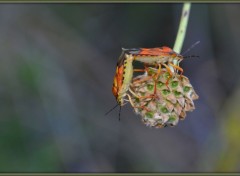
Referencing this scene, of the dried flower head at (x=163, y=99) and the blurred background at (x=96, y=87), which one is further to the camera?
the blurred background at (x=96, y=87)

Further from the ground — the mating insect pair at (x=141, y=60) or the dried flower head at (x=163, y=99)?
the mating insect pair at (x=141, y=60)

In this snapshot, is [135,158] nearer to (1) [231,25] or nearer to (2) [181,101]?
(1) [231,25]

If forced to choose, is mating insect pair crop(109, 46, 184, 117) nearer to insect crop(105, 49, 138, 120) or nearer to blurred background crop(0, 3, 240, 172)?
insect crop(105, 49, 138, 120)

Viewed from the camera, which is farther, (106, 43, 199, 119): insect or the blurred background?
the blurred background

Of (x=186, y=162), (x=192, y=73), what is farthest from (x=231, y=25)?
(x=186, y=162)

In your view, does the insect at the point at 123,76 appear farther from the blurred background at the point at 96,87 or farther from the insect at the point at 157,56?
the blurred background at the point at 96,87

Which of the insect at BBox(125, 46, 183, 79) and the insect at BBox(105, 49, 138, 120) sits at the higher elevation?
the insect at BBox(125, 46, 183, 79)

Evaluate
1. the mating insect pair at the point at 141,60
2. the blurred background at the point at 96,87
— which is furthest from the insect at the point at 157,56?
the blurred background at the point at 96,87

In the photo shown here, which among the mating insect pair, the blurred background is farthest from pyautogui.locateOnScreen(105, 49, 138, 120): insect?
the blurred background

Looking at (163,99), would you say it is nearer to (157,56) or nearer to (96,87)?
(157,56)
